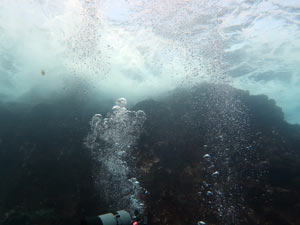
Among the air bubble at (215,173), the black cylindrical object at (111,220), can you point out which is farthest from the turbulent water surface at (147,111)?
the black cylindrical object at (111,220)

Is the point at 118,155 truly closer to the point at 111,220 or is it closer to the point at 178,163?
the point at 178,163

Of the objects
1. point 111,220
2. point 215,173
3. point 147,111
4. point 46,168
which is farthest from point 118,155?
point 111,220

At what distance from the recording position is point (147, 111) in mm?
16266

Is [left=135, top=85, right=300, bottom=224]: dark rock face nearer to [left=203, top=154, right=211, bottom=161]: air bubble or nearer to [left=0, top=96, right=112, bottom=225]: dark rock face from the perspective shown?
[left=203, top=154, right=211, bottom=161]: air bubble

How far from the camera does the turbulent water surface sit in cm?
1101

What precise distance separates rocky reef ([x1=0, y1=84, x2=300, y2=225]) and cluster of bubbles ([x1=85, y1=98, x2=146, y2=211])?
51cm

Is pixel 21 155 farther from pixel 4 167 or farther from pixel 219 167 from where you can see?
pixel 219 167

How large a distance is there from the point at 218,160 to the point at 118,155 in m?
6.95

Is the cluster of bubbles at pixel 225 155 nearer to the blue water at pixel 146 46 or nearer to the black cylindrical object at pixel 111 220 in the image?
the blue water at pixel 146 46

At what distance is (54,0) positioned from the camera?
44.5 ft

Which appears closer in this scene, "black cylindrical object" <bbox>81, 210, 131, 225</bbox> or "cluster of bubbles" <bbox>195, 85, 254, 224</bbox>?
"black cylindrical object" <bbox>81, 210, 131, 225</bbox>

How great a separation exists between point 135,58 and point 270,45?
1335cm

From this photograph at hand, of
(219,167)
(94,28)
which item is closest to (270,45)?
(219,167)

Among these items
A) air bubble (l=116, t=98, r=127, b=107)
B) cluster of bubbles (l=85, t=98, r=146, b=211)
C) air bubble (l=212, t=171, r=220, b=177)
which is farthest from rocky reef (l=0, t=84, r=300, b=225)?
air bubble (l=116, t=98, r=127, b=107)
